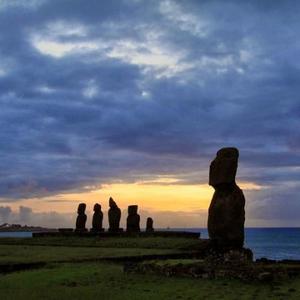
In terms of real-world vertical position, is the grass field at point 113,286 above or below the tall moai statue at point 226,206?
below

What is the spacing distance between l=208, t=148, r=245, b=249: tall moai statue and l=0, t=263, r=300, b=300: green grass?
29.8 feet

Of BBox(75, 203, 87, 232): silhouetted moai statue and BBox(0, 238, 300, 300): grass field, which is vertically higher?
BBox(75, 203, 87, 232): silhouetted moai statue

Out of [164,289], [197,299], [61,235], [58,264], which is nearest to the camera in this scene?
[197,299]

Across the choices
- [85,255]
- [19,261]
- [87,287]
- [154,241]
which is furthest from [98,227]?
[87,287]

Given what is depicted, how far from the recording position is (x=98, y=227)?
184ft

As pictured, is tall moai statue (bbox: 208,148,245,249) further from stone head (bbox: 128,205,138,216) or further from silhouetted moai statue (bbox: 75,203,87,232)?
silhouetted moai statue (bbox: 75,203,87,232)

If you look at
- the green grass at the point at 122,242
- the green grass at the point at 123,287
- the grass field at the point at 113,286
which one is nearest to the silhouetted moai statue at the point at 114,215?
the green grass at the point at 122,242

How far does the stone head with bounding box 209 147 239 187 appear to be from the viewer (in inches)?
1260

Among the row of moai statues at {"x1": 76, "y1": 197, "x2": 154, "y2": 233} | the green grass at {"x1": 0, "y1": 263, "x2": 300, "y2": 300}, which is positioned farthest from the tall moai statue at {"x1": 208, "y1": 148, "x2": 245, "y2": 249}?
the row of moai statues at {"x1": 76, "y1": 197, "x2": 154, "y2": 233}

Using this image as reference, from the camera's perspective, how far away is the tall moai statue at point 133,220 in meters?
53.6

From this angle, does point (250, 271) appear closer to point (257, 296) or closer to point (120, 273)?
point (257, 296)

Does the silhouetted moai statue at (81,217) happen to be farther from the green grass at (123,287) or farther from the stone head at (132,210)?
the green grass at (123,287)

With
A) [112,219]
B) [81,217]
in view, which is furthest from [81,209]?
[112,219]

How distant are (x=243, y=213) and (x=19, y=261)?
11.9 m
